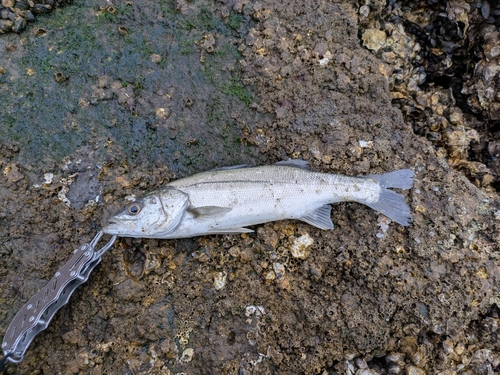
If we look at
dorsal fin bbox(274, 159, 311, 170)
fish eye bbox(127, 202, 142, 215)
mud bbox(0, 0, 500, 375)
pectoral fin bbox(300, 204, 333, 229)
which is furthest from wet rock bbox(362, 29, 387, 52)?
fish eye bbox(127, 202, 142, 215)

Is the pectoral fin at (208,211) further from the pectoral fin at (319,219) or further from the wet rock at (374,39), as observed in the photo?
the wet rock at (374,39)

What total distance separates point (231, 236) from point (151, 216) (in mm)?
860

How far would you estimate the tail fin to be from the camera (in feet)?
12.3

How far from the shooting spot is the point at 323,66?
4301mm

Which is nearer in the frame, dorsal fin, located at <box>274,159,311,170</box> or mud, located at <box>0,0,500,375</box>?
mud, located at <box>0,0,500,375</box>

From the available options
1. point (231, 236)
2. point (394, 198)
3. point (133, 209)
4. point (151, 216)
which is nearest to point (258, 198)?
point (231, 236)

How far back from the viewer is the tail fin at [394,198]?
3756 millimetres

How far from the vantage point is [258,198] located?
3.78 metres

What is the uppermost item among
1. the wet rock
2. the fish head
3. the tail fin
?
the wet rock

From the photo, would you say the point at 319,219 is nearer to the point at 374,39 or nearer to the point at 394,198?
the point at 394,198

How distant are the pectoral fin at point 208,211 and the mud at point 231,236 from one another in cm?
30

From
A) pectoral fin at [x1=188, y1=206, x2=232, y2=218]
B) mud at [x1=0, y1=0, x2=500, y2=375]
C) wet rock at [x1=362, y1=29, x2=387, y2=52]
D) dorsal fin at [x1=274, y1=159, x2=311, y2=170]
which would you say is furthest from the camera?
wet rock at [x1=362, y1=29, x2=387, y2=52]

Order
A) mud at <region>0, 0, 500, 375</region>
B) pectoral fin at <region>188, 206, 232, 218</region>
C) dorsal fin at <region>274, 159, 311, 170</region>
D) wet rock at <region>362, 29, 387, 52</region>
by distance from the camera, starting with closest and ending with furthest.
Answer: mud at <region>0, 0, 500, 375</region>
pectoral fin at <region>188, 206, 232, 218</region>
dorsal fin at <region>274, 159, 311, 170</region>
wet rock at <region>362, 29, 387, 52</region>

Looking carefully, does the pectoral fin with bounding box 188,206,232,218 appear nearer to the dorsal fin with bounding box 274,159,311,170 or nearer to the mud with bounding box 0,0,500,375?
the mud with bounding box 0,0,500,375
